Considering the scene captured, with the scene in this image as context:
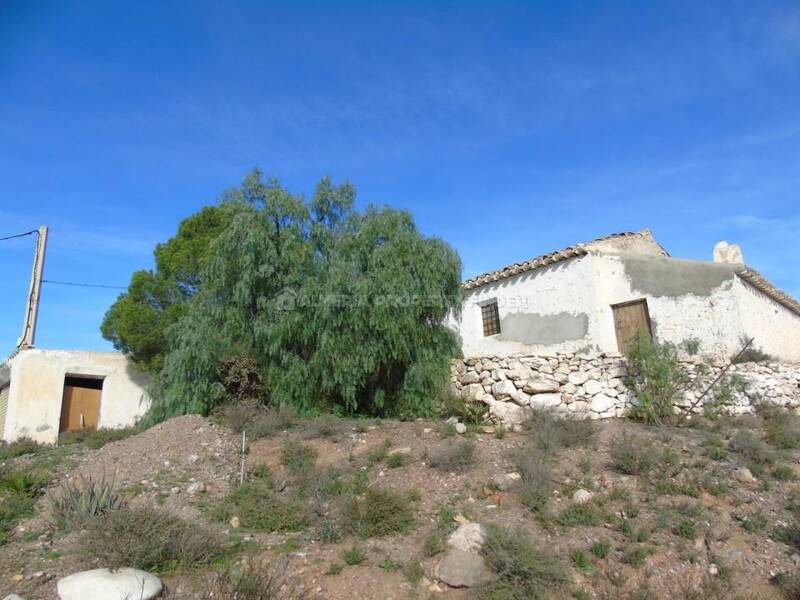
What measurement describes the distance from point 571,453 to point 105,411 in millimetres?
13152

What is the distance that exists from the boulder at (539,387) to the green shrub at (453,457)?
3.11 meters

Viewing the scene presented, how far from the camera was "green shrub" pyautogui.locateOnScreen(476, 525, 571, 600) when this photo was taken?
6.02 metres

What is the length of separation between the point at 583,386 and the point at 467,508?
5327 mm

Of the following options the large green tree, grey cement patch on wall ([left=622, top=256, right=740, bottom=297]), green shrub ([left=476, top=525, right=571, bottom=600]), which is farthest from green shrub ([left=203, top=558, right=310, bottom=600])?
grey cement patch on wall ([left=622, top=256, right=740, bottom=297])

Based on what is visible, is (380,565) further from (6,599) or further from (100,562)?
(6,599)

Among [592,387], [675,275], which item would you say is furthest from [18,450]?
[675,275]

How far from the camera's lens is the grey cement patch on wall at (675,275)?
1352 cm

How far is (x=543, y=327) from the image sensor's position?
15.5 meters

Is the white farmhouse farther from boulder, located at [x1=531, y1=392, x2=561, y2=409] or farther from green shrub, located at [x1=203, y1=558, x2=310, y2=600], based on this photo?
green shrub, located at [x1=203, y1=558, x2=310, y2=600]

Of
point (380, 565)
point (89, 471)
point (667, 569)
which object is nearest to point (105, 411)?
point (89, 471)

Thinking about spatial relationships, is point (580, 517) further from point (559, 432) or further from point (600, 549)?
point (559, 432)

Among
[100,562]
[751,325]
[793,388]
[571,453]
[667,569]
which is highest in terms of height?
[751,325]

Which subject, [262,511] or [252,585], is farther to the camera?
[262,511]

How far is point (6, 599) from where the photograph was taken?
18.6ft
